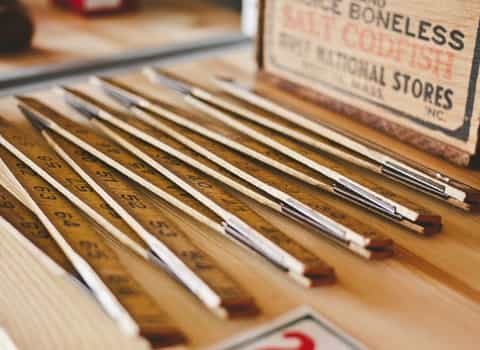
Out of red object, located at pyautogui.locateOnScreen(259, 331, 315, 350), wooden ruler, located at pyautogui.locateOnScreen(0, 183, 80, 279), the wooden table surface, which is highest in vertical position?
the wooden table surface

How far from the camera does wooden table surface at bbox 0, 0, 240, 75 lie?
126cm

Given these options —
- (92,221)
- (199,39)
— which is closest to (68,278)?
(92,221)

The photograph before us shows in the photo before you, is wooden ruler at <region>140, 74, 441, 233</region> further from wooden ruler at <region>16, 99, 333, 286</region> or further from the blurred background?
the blurred background

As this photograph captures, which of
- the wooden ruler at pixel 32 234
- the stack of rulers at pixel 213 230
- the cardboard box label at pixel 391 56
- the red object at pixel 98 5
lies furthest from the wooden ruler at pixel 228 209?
the red object at pixel 98 5

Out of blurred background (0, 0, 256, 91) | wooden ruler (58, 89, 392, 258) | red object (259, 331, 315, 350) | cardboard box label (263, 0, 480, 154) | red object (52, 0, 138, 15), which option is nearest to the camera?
red object (259, 331, 315, 350)

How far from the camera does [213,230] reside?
2.44 ft

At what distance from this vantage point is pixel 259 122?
0.96 meters

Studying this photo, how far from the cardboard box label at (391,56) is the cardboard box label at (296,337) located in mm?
366

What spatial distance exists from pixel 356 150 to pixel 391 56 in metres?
0.15

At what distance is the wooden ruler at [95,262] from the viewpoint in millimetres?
583

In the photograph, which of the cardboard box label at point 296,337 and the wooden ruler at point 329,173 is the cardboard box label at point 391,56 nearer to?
the wooden ruler at point 329,173

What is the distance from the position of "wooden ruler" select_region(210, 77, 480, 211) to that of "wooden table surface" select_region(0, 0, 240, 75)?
0.34 meters

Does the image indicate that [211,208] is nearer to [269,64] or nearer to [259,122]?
[259,122]

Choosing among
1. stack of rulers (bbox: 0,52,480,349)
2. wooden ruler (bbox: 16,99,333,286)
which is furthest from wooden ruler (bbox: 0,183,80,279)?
wooden ruler (bbox: 16,99,333,286)
